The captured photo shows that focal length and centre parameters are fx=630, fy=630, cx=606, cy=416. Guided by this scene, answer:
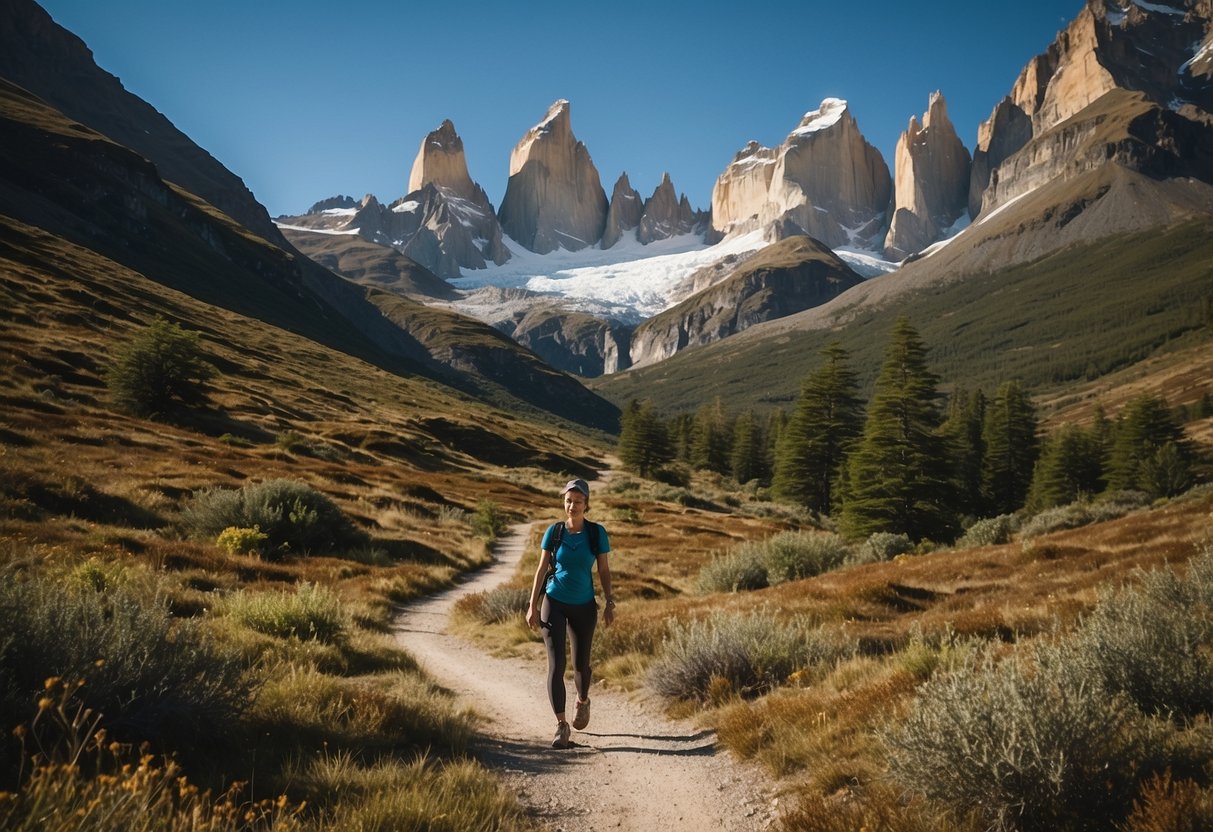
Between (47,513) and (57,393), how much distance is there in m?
26.5

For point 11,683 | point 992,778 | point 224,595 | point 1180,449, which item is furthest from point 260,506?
point 1180,449

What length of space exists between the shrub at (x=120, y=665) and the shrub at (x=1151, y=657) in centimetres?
614

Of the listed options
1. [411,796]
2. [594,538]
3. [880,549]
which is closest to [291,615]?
[594,538]

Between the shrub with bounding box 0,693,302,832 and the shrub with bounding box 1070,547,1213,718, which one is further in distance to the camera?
the shrub with bounding box 1070,547,1213,718

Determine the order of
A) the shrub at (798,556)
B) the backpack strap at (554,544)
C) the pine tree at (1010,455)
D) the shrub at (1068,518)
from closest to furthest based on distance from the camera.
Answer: the backpack strap at (554,544)
the shrub at (798,556)
the shrub at (1068,518)
the pine tree at (1010,455)

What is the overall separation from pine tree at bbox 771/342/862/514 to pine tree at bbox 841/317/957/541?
443 inches

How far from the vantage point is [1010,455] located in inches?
2435

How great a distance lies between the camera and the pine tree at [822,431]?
4872 cm

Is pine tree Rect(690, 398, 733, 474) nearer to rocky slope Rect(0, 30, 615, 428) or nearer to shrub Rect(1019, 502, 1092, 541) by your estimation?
shrub Rect(1019, 502, 1092, 541)

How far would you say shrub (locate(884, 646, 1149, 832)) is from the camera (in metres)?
3.60

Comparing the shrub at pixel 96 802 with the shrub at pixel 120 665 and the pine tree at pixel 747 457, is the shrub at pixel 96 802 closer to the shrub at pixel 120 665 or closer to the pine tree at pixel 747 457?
the shrub at pixel 120 665

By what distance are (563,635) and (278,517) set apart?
11256mm

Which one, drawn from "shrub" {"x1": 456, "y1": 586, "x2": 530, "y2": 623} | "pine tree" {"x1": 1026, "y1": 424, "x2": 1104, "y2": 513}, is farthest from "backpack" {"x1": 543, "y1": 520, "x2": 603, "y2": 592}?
"pine tree" {"x1": 1026, "y1": 424, "x2": 1104, "y2": 513}

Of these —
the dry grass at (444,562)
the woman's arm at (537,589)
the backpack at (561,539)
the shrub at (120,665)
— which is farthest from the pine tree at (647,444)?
the shrub at (120,665)
